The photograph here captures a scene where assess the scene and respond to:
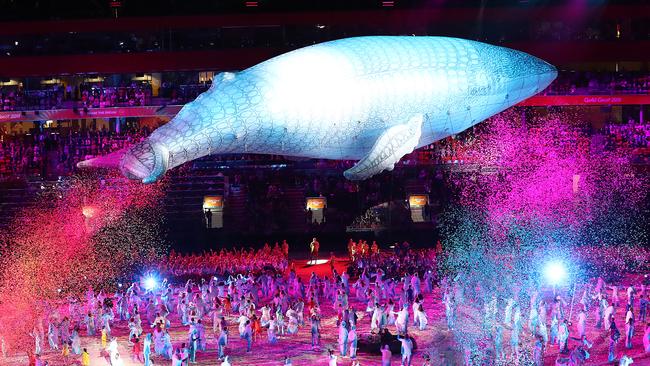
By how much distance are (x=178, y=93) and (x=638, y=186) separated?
755 inches

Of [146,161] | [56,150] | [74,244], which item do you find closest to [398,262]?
[74,244]

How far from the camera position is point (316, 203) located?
112 feet

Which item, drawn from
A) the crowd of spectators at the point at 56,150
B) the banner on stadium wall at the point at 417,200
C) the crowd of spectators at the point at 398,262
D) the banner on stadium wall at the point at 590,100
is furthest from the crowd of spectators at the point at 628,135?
the crowd of spectators at the point at 56,150

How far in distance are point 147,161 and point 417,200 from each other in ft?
74.2

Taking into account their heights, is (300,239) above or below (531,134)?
below

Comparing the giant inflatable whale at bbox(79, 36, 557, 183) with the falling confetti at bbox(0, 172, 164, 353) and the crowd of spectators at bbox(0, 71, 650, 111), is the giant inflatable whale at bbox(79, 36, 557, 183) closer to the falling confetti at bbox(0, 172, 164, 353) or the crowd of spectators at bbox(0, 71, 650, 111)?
the falling confetti at bbox(0, 172, 164, 353)

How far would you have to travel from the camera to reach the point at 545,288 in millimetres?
25688

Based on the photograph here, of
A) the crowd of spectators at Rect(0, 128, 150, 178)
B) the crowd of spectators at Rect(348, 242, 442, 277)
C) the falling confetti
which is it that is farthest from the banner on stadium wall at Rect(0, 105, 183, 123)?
the crowd of spectators at Rect(348, 242, 442, 277)

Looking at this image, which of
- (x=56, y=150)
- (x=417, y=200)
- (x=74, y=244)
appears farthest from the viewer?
(x=56, y=150)

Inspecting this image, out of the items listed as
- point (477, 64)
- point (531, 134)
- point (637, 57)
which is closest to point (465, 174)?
point (531, 134)

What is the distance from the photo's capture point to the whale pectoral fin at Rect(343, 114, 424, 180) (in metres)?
13.1

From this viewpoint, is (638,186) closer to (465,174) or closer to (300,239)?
(465,174)

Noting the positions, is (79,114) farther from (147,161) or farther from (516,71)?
(147,161)

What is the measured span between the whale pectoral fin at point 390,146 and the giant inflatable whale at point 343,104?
0.05 ft
